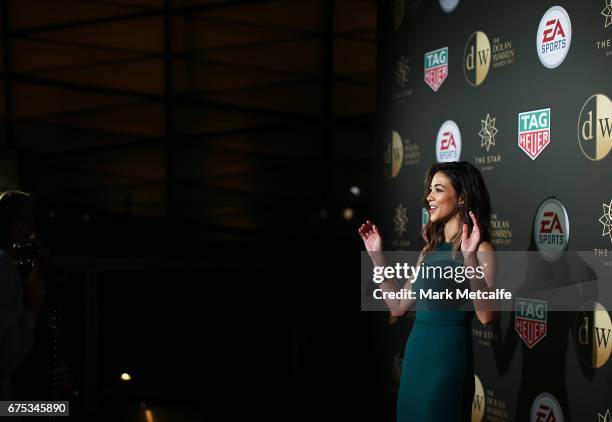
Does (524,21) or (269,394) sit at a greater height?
(524,21)

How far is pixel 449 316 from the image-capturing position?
3.22 meters

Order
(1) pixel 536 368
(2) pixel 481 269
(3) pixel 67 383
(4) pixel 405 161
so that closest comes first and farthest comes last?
(2) pixel 481 269, (3) pixel 67 383, (1) pixel 536 368, (4) pixel 405 161

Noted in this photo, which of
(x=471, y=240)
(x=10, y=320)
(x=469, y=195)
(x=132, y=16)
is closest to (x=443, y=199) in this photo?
(x=469, y=195)

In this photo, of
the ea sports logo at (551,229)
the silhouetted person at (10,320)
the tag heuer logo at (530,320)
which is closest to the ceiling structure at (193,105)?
the tag heuer logo at (530,320)

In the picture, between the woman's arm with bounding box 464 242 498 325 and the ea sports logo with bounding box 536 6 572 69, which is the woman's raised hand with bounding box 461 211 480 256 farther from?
the ea sports logo with bounding box 536 6 572 69

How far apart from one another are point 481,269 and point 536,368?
3.17ft

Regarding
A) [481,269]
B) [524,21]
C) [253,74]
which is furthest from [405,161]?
[253,74]

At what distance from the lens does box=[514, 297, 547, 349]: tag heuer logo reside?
3740 mm

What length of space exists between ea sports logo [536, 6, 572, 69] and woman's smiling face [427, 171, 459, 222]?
91cm

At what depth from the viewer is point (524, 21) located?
3.92 metres

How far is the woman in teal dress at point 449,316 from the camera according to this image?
3.17 meters

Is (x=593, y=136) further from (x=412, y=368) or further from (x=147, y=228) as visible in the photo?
(x=147, y=228)

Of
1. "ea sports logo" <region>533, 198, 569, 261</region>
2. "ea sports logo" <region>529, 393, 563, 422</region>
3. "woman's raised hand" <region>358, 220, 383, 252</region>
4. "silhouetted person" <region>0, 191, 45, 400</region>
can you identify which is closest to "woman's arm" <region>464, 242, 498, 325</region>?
"woman's raised hand" <region>358, 220, 383, 252</region>

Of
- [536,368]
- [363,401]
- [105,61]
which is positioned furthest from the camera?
[105,61]
